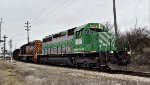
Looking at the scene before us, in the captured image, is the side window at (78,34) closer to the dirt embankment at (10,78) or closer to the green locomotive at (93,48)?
the green locomotive at (93,48)

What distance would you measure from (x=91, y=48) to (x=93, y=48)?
9.7 inches

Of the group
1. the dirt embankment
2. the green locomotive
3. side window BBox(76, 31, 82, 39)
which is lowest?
the dirt embankment

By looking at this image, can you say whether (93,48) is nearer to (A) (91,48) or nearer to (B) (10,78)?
(A) (91,48)

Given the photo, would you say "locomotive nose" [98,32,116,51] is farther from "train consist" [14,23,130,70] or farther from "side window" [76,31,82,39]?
"side window" [76,31,82,39]

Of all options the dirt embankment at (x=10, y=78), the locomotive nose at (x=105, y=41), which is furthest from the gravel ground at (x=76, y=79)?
the locomotive nose at (x=105, y=41)

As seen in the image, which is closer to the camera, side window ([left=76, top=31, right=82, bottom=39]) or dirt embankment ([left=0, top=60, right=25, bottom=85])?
dirt embankment ([left=0, top=60, right=25, bottom=85])

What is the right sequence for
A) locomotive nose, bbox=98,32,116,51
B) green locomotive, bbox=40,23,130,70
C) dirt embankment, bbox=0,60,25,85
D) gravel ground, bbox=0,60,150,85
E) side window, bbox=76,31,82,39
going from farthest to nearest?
side window, bbox=76,31,82,39 < locomotive nose, bbox=98,32,116,51 < green locomotive, bbox=40,23,130,70 < dirt embankment, bbox=0,60,25,85 < gravel ground, bbox=0,60,150,85

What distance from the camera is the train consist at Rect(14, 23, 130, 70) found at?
61.9 ft

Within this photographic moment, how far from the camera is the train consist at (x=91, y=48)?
18875mm

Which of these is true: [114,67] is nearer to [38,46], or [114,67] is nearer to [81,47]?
[81,47]

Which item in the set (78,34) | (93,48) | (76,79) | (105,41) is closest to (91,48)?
(93,48)

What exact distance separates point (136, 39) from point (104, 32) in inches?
444

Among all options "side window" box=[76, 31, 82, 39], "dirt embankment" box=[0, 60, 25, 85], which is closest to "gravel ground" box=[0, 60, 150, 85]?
"dirt embankment" box=[0, 60, 25, 85]

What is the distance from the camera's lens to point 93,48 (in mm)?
20688
